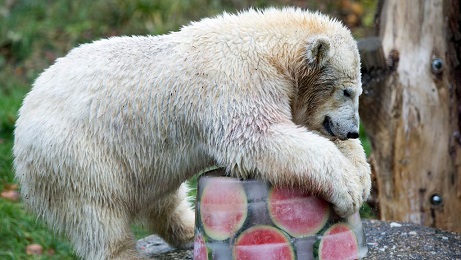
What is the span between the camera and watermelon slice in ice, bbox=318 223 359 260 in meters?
3.83

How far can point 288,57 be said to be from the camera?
154 inches

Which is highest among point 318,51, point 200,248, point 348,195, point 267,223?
point 318,51

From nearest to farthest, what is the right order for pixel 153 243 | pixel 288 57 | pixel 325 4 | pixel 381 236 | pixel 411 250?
pixel 288 57 < pixel 411 250 < pixel 381 236 < pixel 153 243 < pixel 325 4

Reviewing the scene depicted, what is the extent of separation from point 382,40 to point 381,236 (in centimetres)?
148

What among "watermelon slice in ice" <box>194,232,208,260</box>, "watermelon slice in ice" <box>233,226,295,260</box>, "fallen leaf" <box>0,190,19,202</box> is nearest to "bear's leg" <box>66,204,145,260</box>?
"watermelon slice in ice" <box>194,232,208,260</box>

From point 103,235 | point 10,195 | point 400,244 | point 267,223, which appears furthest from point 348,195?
point 10,195

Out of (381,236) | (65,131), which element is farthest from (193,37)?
(381,236)

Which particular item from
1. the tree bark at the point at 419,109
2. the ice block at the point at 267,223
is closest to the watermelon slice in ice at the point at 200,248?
the ice block at the point at 267,223

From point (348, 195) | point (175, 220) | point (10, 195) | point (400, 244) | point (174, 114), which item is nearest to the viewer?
point (348, 195)

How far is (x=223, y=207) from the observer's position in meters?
3.83

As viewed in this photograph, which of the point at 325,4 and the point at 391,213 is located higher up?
the point at 325,4

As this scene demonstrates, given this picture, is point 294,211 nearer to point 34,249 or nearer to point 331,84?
point 331,84

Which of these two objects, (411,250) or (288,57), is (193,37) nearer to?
(288,57)

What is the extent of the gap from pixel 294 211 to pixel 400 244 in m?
0.97
